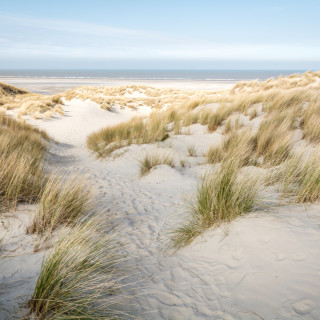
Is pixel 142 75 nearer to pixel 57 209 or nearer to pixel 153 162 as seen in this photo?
pixel 153 162

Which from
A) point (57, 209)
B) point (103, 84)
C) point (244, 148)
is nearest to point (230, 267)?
point (57, 209)

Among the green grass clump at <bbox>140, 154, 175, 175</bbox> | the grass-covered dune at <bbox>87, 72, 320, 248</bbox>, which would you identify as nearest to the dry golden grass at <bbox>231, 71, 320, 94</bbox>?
the grass-covered dune at <bbox>87, 72, 320, 248</bbox>

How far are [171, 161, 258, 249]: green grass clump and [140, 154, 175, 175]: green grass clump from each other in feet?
10.0

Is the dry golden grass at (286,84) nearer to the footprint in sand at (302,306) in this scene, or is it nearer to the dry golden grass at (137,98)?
the dry golden grass at (137,98)

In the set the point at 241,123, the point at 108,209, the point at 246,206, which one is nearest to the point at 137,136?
the point at 241,123

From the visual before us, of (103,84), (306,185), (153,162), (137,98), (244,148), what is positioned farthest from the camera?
(103,84)

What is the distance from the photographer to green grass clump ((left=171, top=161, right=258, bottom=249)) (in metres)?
2.72

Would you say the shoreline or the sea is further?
the sea

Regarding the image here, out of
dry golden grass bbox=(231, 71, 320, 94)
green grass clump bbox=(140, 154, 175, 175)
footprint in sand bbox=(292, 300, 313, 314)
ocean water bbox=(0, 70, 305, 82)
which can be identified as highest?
ocean water bbox=(0, 70, 305, 82)

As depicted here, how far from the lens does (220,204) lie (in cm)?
273

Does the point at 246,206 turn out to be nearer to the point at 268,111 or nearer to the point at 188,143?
the point at 188,143

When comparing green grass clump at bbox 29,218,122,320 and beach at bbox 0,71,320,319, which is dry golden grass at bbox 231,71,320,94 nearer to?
beach at bbox 0,71,320,319

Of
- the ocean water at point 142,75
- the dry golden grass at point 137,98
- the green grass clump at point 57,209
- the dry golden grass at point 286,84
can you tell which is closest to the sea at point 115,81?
the ocean water at point 142,75

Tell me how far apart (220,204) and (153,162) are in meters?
3.49
